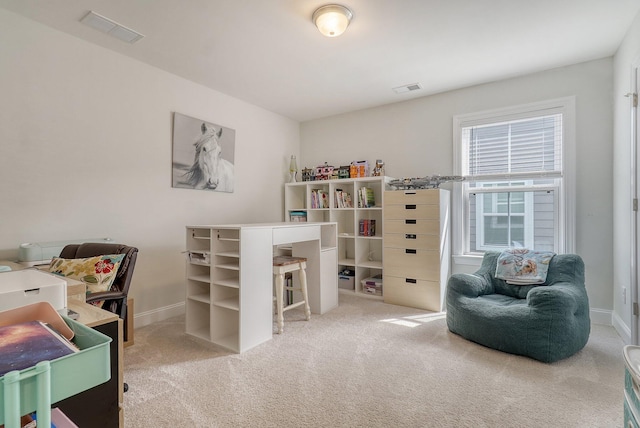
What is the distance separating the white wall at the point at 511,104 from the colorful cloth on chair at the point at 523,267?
21.9 inches

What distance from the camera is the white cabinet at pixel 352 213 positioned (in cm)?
390

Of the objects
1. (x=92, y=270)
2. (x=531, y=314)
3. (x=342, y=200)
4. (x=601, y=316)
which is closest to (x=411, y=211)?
(x=342, y=200)

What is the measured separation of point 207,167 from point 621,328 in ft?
13.5

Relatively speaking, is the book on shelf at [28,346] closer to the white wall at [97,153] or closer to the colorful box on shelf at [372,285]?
the white wall at [97,153]

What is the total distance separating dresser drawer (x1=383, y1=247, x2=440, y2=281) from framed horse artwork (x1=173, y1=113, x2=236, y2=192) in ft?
6.77

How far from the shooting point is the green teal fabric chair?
6.98 feet

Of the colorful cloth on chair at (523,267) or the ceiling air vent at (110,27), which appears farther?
the colorful cloth on chair at (523,267)

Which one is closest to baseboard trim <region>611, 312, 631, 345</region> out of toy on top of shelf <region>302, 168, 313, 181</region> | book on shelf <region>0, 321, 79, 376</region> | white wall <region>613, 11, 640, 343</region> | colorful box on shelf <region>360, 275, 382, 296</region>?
white wall <region>613, 11, 640, 343</region>

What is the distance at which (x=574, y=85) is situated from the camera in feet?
9.84

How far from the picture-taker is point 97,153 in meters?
2.65

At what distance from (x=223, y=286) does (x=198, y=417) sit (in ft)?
3.23

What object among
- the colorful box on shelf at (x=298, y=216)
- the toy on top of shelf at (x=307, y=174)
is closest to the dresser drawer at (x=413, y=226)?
the colorful box on shelf at (x=298, y=216)

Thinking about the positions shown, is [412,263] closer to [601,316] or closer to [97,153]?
[601,316]

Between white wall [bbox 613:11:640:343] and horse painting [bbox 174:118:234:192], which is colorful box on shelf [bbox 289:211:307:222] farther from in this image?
white wall [bbox 613:11:640:343]
